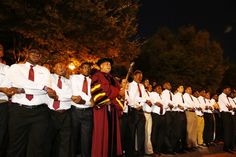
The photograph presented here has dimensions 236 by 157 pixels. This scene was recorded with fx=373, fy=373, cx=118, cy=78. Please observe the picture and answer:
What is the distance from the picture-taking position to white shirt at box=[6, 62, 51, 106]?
22.6 ft

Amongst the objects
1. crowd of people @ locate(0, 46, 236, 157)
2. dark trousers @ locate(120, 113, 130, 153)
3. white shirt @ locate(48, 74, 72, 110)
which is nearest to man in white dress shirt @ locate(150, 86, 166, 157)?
crowd of people @ locate(0, 46, 236, 157)

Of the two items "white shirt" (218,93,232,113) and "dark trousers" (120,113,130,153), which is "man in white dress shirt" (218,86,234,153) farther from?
"dark trousers" (120,113,130,153)

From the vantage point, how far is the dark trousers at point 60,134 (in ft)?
25.5

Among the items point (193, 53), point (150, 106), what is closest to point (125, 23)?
point (150, 106)

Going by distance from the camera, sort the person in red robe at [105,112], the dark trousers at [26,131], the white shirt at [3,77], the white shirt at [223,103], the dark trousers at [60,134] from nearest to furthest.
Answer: the dark trousers at [26,131]
the white shirt at [3,77]
the person in red robe at [105,112]
the dark trousers at [60,134]
the white shirt at [223,103]

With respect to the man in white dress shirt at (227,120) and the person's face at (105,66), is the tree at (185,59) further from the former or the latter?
the person's face at (105,66)

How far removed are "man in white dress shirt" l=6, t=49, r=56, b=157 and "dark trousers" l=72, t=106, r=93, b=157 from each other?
1.23 meters

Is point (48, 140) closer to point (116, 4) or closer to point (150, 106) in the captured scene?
point (150, 106)

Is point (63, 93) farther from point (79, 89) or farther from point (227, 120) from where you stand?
point (227, 120)

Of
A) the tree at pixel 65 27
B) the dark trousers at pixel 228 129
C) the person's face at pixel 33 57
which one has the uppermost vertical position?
the tree at pixel 65 27

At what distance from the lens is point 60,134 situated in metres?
7.84

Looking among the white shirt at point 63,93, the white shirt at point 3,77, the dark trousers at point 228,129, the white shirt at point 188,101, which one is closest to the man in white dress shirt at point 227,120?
the dark trousers at point 228,129

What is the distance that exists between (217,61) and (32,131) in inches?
1484

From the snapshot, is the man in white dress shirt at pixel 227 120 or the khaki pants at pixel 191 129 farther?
the man in white dress shirt at pixel 227 120
